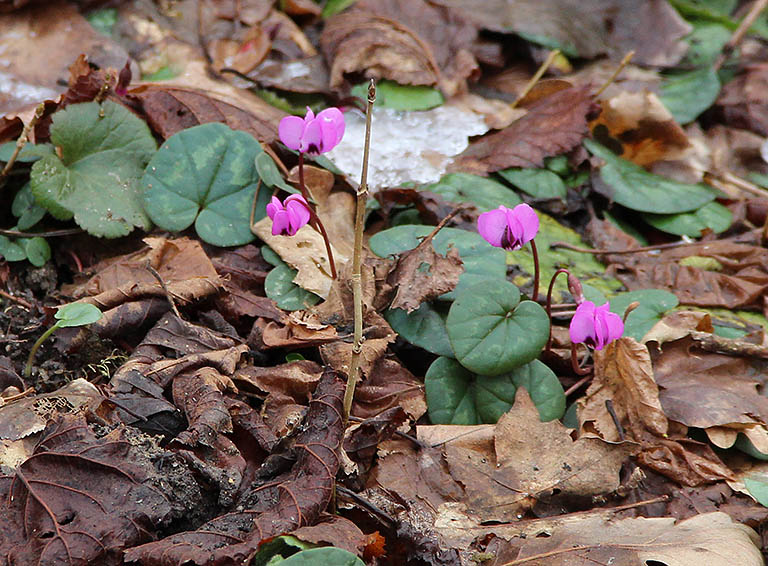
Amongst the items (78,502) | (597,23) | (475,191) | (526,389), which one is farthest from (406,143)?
(78,502)

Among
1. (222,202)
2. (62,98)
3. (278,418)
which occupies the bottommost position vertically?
(278,418)

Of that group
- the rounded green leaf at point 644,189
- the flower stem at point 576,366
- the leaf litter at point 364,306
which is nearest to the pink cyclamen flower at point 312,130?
the leaf litter at point 364,306

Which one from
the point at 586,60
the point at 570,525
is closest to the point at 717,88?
the point at 586,60

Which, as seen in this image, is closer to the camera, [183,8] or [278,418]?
[278,418]

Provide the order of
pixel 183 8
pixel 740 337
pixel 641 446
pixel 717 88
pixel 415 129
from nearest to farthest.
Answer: pixel 641 446
pixel 740 337
pixel 415 129
pixel 183 8
pixel 717 88

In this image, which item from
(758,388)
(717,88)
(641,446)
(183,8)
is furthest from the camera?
(717,88)

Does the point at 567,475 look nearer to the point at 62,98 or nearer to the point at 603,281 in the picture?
the point at 603,281

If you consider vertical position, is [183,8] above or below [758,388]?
above
